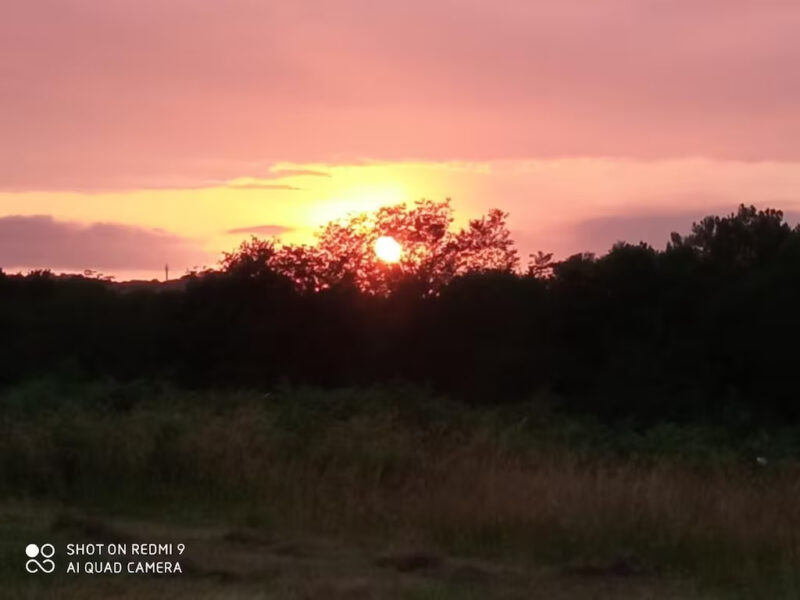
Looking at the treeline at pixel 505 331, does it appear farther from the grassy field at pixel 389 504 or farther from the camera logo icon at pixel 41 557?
the camera logo icon at pixel 41 557

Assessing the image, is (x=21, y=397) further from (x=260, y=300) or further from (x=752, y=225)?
(x=752, y=225)

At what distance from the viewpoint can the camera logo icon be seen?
1138 centimetres

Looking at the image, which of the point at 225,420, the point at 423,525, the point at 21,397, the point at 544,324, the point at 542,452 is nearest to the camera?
the point at 423,525

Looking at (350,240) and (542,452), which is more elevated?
(350,240)

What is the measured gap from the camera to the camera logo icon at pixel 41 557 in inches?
448

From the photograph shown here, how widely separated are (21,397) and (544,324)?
951 inches

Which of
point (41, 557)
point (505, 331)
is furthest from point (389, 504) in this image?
point (505, 331)

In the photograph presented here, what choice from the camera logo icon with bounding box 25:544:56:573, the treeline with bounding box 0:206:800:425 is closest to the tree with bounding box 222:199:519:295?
the treeline with bounding box 0:206:800:425

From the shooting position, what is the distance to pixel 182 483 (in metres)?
17.1

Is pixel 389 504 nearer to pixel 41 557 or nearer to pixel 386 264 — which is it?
pixel 41 557

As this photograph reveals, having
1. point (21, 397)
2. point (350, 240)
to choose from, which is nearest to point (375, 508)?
point (21, 397)

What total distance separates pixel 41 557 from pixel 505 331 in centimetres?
3538

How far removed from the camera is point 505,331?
46.5 metres

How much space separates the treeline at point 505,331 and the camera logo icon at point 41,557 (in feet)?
91.2
